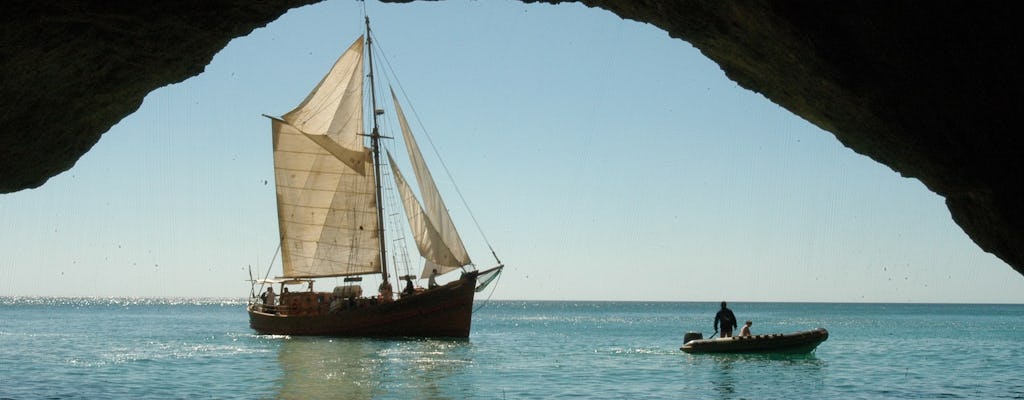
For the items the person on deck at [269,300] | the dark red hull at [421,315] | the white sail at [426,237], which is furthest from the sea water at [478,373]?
the person on deck at [269,300]

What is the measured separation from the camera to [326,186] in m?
37.5

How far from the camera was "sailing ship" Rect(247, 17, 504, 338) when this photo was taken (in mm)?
35250

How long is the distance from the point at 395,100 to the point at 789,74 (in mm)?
32548

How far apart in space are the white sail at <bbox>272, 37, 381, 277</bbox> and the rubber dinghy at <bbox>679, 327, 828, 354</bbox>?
56.9 feet

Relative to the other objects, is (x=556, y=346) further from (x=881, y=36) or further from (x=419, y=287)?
(x=881, y=36)

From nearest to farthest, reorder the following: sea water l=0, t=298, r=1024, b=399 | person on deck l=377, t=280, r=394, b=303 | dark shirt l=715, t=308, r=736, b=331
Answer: sea water l=0, t=298, r=1024, b=399 → dark shirt l=715, t=308, r=736, b=331 → person on deck l=377, t=280, r=394, b=303

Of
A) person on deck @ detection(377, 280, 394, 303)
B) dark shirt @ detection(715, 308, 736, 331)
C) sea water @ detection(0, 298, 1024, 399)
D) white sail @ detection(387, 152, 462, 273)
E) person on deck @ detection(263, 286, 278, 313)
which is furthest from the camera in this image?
person on deck @ detection(263, 286, 278, 313)

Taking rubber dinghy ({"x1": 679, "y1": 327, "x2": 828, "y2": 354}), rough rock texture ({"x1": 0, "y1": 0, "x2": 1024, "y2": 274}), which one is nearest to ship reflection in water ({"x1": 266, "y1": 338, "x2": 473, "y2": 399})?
rubber dinghy ({"x1": 679, "y1": 327, "x2": 828, "y2": 354})

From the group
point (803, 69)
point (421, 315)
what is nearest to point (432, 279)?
point (421, 315)

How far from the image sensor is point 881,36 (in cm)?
472

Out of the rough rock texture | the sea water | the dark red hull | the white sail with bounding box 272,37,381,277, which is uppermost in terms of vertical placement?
the white sail with bounding box 272,37,381,277

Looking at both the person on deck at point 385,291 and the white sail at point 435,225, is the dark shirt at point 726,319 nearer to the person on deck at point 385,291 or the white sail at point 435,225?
the white sail at point 435,225

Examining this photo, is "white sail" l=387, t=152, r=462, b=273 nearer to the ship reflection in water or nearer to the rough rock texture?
the ship reflection in water

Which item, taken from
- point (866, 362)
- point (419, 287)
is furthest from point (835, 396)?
point (419, 287)
